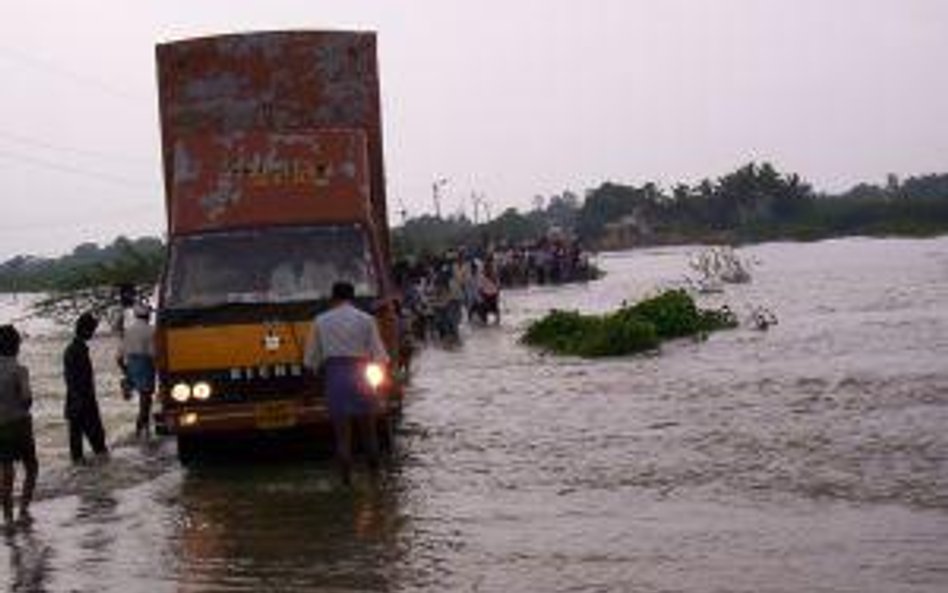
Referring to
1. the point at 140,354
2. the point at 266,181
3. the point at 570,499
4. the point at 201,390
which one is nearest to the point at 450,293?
the point at 140,354

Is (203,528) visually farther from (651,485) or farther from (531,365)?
(531,365)

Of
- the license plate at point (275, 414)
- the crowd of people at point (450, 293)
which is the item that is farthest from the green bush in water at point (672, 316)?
the license plate at point (275, 414)

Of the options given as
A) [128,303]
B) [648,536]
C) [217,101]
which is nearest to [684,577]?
[648,536]

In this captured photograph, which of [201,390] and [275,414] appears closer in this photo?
[201,390]

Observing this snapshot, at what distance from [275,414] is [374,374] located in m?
1.18

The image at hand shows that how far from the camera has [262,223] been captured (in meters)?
15.3

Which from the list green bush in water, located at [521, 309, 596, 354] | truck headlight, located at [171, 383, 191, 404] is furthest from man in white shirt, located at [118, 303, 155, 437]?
green bush in water, located at [521, 309, 596, 354]

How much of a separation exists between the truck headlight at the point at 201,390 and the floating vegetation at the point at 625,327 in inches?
553

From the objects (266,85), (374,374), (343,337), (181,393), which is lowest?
(181,393)

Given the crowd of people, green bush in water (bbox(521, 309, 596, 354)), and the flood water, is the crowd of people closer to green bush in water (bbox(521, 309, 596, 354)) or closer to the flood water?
green bush in water (bbox(521, 309, 596, 354))

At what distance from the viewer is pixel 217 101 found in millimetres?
16672

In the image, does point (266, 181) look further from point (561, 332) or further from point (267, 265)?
point (561, 332)

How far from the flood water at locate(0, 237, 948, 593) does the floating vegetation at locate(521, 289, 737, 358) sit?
3963mm

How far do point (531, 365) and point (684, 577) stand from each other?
681 inches
